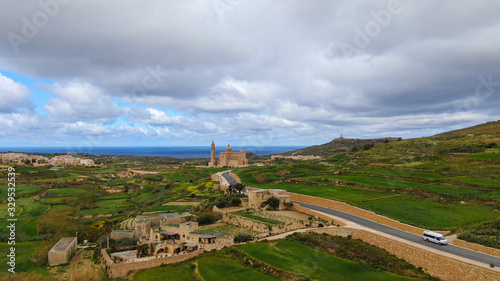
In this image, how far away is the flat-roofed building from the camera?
882 inches

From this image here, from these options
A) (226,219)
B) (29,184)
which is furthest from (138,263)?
(29,184)

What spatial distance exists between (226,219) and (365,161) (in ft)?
125

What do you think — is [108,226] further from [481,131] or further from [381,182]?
[481,131]

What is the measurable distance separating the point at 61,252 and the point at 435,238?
89.7 ft

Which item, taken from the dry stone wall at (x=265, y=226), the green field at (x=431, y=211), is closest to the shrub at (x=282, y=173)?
the green field at (x=431, y=211)

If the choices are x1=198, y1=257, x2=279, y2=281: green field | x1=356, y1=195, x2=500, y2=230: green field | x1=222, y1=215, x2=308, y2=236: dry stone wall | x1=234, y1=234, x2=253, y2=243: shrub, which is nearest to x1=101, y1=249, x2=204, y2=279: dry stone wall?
x1=198, y1=257, x2=279, y2=281: green field

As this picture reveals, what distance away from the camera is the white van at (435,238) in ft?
66.2

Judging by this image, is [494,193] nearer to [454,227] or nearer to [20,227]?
[454,227]

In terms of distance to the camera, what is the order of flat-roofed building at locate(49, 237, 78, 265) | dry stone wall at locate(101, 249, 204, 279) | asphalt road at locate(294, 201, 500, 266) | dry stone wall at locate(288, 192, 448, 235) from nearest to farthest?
asphalt road at locate(294, 201, 500, 266) < dry stone wall at locate(101, 249, 204, 279) < flat-roofed building at locate(49, 237, 78, 265) < dry stone wall at locate(288, 192, 448, 235)

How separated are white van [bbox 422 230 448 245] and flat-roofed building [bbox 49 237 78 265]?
26.8 metres

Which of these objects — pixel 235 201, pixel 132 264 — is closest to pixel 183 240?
pixel 132 264

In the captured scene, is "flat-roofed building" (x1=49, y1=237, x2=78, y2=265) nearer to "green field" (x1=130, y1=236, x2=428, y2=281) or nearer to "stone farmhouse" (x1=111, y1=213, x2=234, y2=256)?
"stone farmhouse" (x1=111, y1=213, x2=234, y2=256)

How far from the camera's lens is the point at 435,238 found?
2058 centimetres

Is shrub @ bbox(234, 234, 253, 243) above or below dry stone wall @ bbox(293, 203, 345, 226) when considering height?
below
